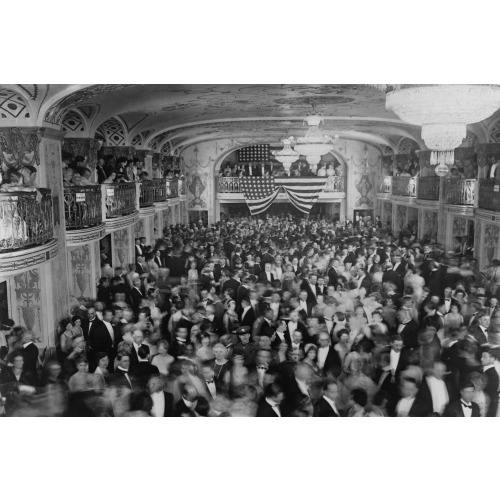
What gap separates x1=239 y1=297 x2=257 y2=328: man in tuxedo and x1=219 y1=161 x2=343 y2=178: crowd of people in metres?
2.16

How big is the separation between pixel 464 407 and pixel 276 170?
426cm

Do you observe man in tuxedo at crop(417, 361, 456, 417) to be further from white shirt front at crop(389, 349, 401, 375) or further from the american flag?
the american flag

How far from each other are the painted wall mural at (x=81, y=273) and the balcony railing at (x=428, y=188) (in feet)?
17.1

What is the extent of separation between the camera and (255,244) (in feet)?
28.8

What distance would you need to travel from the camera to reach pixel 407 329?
7.70m

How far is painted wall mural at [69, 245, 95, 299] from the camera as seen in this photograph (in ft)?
29.1

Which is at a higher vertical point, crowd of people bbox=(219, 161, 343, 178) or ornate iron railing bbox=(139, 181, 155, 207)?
crowd of people bbox=(219, 161, 343, 178)

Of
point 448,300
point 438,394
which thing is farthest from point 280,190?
point 438,394

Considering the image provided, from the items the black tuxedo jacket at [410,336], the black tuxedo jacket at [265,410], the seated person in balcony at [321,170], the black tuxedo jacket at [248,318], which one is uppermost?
the seated person in balcony at [321,170]

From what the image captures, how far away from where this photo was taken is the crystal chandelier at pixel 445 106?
669 cm

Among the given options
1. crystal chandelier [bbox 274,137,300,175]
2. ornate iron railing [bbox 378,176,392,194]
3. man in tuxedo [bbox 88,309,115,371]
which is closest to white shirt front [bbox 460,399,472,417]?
ornate iron railing [bbox 378,176,392,194]

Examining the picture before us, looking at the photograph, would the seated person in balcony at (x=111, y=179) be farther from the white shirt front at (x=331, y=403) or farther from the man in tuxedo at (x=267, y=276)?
the white shirt front at (x=331, y=403)

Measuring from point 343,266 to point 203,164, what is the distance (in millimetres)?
2781

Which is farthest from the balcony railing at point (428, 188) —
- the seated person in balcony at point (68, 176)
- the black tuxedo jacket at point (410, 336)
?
the seated person in balcony at point (68, 176)
